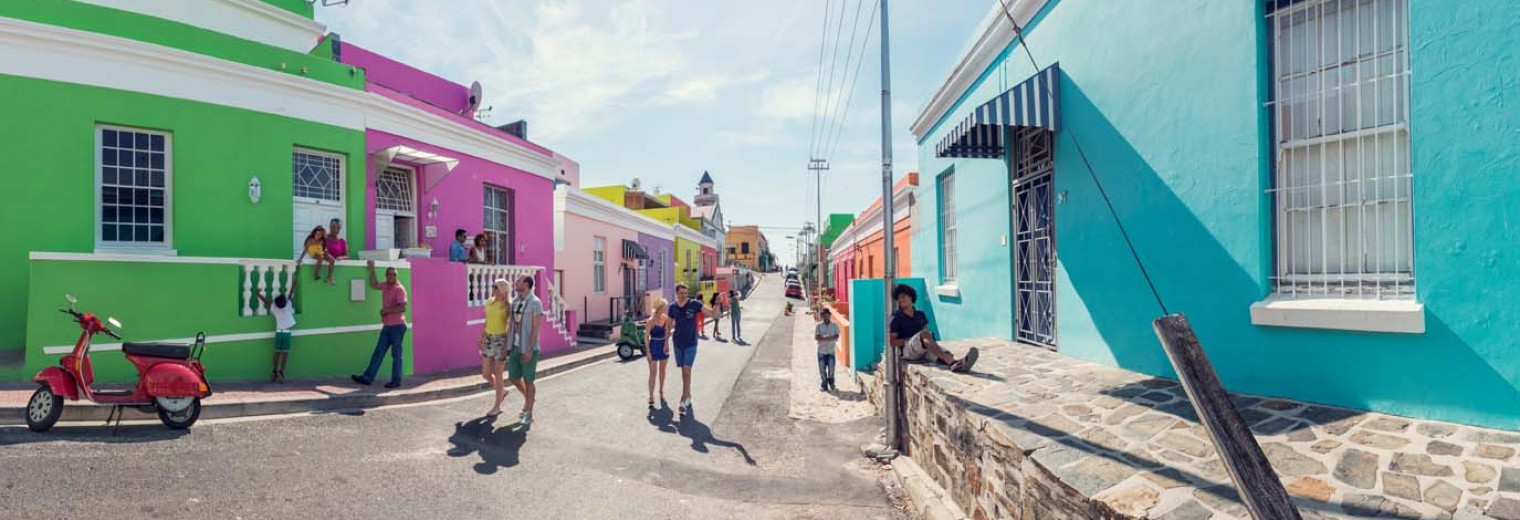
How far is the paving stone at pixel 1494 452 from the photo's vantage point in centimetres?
293

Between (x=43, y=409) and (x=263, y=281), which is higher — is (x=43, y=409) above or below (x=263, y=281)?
below

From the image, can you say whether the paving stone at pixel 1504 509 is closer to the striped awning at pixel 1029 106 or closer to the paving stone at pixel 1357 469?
the paving stone at pixel 1357 469

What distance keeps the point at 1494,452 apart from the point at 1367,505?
2.95 feet

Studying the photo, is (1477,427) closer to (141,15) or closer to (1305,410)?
(1305,410)

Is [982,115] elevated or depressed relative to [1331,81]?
elevated

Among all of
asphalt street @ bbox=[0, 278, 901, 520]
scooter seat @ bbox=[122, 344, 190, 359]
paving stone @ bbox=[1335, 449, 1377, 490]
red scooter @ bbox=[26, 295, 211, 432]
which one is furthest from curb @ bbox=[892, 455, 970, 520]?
scooter seat @ bbox=[122, 344, 190, 359]

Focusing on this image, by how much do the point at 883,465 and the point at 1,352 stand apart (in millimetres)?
9397

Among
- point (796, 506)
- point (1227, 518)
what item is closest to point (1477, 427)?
point (1227, 518)

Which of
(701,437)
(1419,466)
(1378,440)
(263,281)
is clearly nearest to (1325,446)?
(1378,440)

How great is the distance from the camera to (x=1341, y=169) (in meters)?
3.89

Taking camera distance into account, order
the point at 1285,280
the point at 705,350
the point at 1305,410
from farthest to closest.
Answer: the point at 705,350, the point at 1285,280, the point at 1305,410

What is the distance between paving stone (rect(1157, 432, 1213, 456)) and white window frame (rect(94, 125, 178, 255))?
10.5 m

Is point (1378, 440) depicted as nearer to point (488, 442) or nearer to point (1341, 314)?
point (1341, 314)

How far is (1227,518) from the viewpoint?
106 inches
